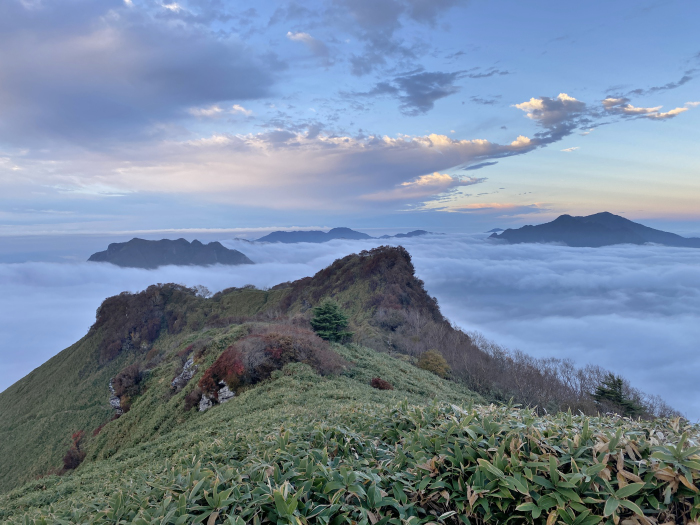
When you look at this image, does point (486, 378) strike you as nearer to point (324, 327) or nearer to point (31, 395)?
point (324, 327)

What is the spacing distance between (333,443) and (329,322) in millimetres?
23228

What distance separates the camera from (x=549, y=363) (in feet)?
158

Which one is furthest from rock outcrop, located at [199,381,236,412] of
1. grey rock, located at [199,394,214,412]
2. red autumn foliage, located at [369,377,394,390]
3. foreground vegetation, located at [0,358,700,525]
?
foreground vegetation, located at [0,358,700,525]

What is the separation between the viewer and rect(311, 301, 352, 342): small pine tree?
86.1 feet

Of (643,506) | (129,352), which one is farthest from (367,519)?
(129,352)

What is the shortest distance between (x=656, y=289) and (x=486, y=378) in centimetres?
21976

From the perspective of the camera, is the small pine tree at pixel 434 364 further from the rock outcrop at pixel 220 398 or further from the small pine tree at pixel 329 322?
the rock outcrop at pixel 220 398

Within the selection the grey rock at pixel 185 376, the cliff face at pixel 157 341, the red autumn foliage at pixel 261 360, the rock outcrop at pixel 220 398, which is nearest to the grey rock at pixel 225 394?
the rock outcrop at pixel 220 398

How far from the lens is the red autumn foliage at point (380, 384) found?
1708 cm

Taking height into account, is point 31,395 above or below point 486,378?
below

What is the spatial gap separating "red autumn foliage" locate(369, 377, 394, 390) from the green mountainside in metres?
0.15

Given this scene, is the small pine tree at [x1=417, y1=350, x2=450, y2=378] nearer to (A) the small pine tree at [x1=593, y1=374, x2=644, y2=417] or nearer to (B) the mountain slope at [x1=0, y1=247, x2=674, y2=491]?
(B) the mountain slope at [x1=0, y1=247, x2=674, y2=491]

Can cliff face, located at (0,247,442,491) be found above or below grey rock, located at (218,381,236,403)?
below

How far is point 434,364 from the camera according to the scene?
29781 mm
